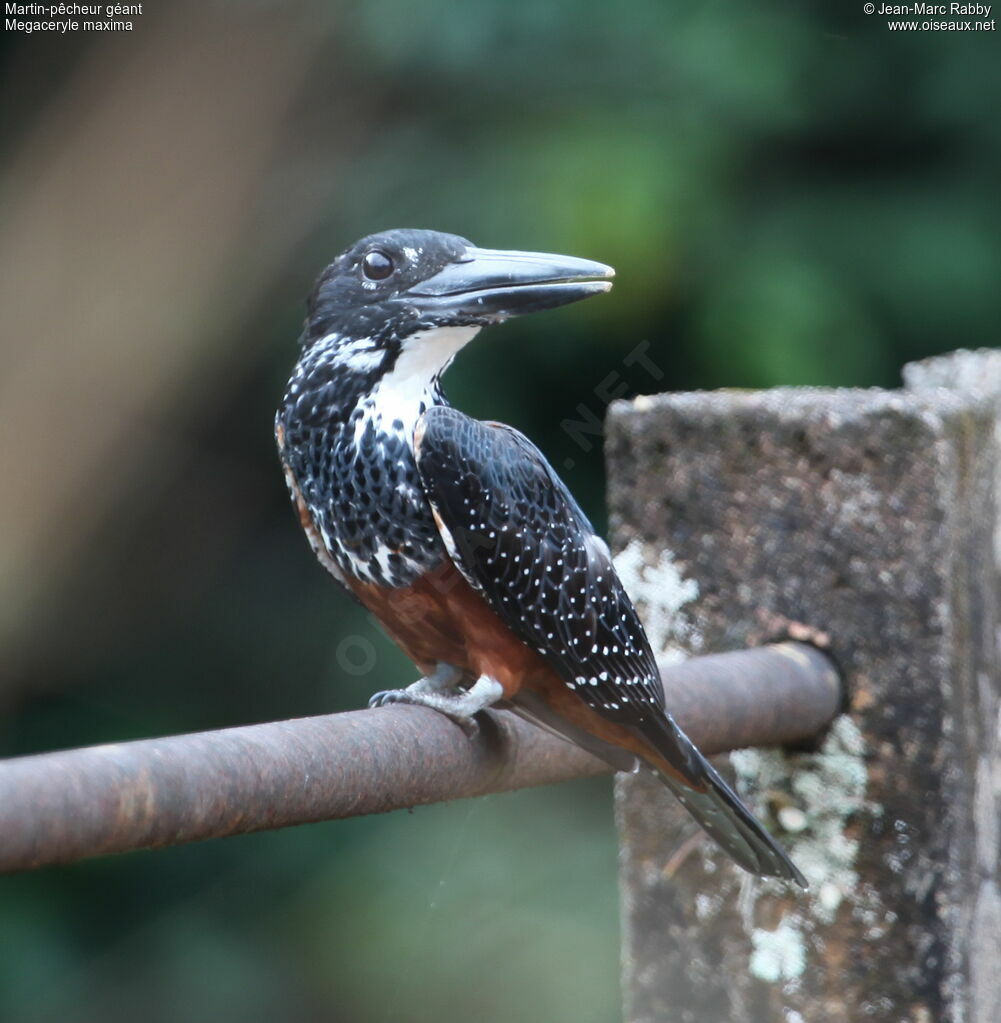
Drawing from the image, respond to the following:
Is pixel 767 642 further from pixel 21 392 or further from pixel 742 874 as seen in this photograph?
pixel 21 392

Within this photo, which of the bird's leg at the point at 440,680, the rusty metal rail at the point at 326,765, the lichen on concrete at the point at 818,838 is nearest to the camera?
the rusty metal rail at the point at 326,765

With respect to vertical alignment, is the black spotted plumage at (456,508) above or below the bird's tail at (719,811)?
above

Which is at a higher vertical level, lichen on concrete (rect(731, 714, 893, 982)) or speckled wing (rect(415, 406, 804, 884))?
speckled wing (rect(415, 406, 804, 884))

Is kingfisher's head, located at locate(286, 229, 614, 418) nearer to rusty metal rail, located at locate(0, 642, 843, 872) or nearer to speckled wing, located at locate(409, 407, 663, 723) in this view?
speckled wing, located at locate(409, 407, 663, 723)

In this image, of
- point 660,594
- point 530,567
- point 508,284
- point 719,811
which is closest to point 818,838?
point 719,811

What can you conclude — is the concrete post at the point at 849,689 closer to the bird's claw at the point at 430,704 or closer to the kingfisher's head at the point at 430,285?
the kingfisher's head at the point at 430,285

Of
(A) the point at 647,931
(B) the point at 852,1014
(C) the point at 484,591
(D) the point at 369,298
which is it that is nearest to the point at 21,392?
(D) the point at 369,298

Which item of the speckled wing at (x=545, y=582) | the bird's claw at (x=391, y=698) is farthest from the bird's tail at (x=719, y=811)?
the bird's claw at (x=391, y=698)

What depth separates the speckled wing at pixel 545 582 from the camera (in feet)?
4.67

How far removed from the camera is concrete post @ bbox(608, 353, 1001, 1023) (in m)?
1.37

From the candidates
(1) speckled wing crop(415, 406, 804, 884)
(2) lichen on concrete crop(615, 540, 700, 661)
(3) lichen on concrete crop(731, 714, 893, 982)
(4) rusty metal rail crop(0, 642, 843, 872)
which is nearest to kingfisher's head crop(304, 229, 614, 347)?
(1) speckled wing crop(415, 406, 804, 884)

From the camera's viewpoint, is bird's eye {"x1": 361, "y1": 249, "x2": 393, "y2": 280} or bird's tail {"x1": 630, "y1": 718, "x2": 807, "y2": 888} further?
bird's eye {"x1": 361, "y1": 249, "x2": 393, "y2": 280}

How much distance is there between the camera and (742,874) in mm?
1461

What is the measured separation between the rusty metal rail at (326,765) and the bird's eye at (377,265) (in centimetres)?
55
